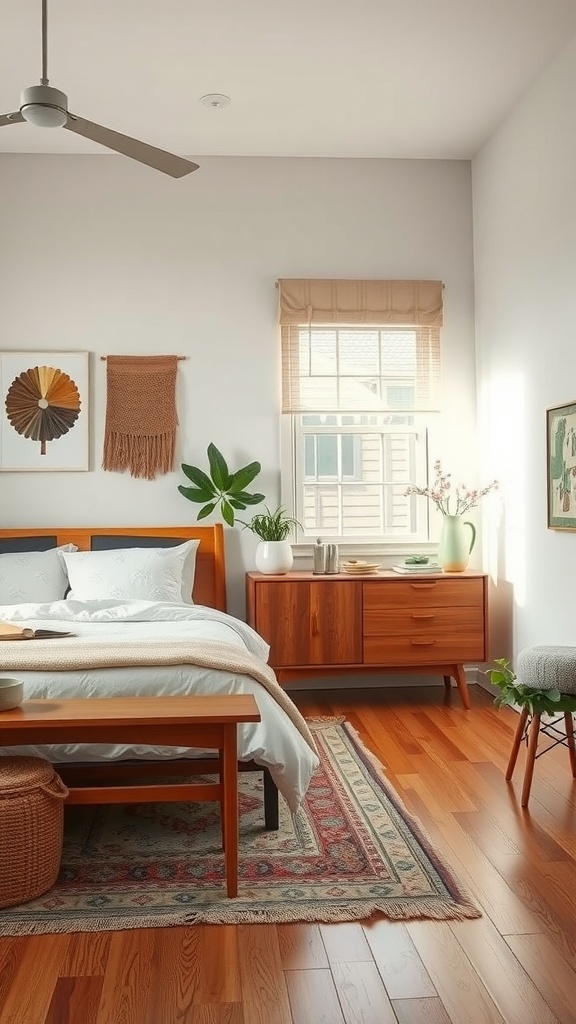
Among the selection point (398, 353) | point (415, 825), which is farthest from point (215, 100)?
point (415, 825)

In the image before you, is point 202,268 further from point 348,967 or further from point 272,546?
point 348,967

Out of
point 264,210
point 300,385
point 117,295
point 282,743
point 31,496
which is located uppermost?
point 264,210

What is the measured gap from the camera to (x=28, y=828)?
2492mm

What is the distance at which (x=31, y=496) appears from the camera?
530 cm

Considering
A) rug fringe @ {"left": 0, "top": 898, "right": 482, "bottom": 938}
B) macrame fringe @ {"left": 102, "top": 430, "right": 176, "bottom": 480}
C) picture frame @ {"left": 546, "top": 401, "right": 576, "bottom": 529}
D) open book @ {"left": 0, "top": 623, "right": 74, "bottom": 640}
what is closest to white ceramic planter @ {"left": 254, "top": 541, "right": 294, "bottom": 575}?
macrame fringe @ {"left": 102, "top": 430, "right": 176, "bottom": 480}

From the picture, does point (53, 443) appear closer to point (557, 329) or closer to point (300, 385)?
point (300, 385)

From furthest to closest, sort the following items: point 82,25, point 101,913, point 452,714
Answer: point 452,714 < point 82,25 < point 101,913

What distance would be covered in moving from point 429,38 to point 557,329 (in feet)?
4.57

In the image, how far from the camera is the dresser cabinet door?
495cm

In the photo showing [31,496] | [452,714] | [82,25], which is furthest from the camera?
[31,496]

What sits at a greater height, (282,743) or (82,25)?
(82,25)

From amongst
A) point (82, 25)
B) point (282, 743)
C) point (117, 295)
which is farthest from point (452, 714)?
point (82, 25)

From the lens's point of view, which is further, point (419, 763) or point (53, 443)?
point (53, 443)

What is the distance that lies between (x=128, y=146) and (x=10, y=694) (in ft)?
5.80
